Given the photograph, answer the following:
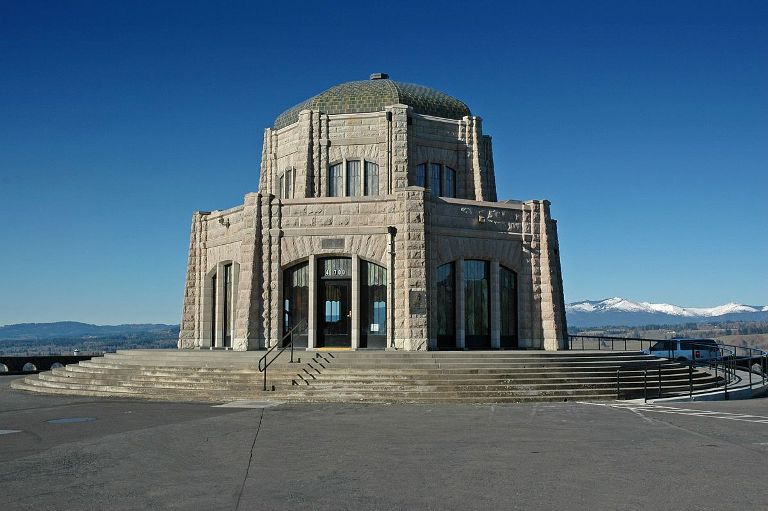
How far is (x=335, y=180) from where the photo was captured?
31.6 m

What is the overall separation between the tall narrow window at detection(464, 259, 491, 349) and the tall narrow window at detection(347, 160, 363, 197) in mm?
6122

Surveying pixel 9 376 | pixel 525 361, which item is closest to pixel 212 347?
pixel 9 376

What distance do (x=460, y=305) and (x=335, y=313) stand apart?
4.51 meters

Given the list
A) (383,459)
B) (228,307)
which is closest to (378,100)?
(228,307)

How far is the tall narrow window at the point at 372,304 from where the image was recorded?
86.6ft

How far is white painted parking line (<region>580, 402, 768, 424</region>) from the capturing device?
1626 cm

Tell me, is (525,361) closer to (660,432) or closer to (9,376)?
(660,432)

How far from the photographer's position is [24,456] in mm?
11469

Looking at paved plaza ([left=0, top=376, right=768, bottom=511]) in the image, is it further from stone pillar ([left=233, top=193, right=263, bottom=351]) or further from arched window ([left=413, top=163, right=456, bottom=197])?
arched window ([left=413, top=163, right=456, bottom=197])

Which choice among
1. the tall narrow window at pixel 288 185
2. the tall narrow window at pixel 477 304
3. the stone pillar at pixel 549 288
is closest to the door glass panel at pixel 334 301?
the tall narrow window at pixel 477 304

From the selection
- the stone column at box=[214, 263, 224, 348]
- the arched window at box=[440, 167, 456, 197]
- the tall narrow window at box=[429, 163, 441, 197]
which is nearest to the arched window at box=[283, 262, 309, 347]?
the stone column at box=[214, 263, 224, 348]

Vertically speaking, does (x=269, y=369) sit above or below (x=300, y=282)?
below

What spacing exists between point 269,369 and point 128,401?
408 cm

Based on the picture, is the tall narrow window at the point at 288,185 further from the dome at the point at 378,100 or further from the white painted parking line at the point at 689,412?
the white painted parking line at the point at 689,412
